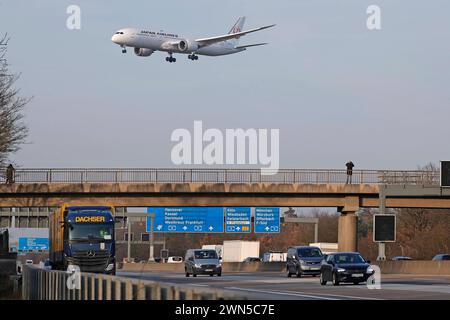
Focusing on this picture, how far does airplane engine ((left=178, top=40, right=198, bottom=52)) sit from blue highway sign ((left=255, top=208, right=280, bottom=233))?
1464cm

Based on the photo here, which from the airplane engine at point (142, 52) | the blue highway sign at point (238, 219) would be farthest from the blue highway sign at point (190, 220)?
the airplane engine at point (142, 52)

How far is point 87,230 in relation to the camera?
4738 centimetres

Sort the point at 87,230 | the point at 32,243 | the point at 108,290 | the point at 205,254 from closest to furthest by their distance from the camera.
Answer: the point at 108,290 → the point at 87,230 → the point at 205,254 → the point at 32,243

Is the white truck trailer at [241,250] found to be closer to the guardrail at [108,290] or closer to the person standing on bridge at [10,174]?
the person standing on bridge at [10,174]

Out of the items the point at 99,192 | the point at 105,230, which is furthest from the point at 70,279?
the point at 99,192

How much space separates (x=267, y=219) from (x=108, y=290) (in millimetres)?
79263

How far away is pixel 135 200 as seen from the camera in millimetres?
76625

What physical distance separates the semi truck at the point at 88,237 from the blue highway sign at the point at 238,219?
49.1 m

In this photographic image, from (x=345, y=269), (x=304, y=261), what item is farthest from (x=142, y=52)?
(x=345, y=269)

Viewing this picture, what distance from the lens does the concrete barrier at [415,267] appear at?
61438 millimetres

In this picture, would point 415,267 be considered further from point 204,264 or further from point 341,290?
point 341,290

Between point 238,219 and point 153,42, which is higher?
point 153,42

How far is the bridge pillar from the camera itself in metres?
77.5

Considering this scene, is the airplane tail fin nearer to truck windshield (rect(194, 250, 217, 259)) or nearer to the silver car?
the silver car
